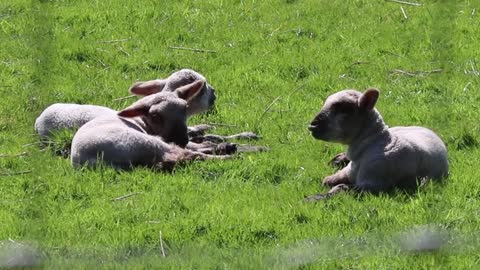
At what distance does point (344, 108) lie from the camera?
6824 mm

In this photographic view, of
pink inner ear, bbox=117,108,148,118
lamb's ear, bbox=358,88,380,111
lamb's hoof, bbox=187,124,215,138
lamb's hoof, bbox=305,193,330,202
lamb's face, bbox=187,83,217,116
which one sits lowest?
lamb's hoof, bbox=187,124,215,138

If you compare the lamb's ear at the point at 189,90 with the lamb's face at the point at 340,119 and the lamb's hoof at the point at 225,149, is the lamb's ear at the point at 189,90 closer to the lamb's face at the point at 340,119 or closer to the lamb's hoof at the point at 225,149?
the lamb's hoof at the point at 225,149

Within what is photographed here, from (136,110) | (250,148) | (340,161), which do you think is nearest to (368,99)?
(340,161)

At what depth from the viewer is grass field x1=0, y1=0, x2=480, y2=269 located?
5859mm

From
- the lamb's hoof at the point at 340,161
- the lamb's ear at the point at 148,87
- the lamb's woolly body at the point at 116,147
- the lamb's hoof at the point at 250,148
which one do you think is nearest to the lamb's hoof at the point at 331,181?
the lamb's hoof at the point at 340,161

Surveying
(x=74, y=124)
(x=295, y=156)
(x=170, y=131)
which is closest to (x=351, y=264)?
(x=295, y=156)

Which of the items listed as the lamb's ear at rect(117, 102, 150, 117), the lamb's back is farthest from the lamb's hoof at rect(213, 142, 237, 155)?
the lamb's back

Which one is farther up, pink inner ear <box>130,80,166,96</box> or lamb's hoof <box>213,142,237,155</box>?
pink inner ear <box>130,80,166,96</box>

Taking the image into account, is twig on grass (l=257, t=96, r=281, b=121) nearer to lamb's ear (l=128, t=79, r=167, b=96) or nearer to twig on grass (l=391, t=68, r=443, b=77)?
lamb's ear (l=128, t=79, r=167, b=96)

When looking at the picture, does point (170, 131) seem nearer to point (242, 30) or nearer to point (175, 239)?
point (175, 239)

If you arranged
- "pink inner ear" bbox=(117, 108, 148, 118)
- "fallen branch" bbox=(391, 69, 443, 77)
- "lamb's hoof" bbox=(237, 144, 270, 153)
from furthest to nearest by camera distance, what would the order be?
"fallen branch" bbox=(391, 69, 443, 77), "pink inner ear" bbox=(117, 108, 148, 118), "lamb's hoof" bbox=(237, 144, 270, 153)

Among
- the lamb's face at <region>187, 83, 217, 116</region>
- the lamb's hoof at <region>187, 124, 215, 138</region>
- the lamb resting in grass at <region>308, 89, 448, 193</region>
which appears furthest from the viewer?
the lamb's face at <region>187, 83, 217, 116</region>

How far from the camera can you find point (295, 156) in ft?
24.2

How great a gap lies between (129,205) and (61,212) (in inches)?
14.6
